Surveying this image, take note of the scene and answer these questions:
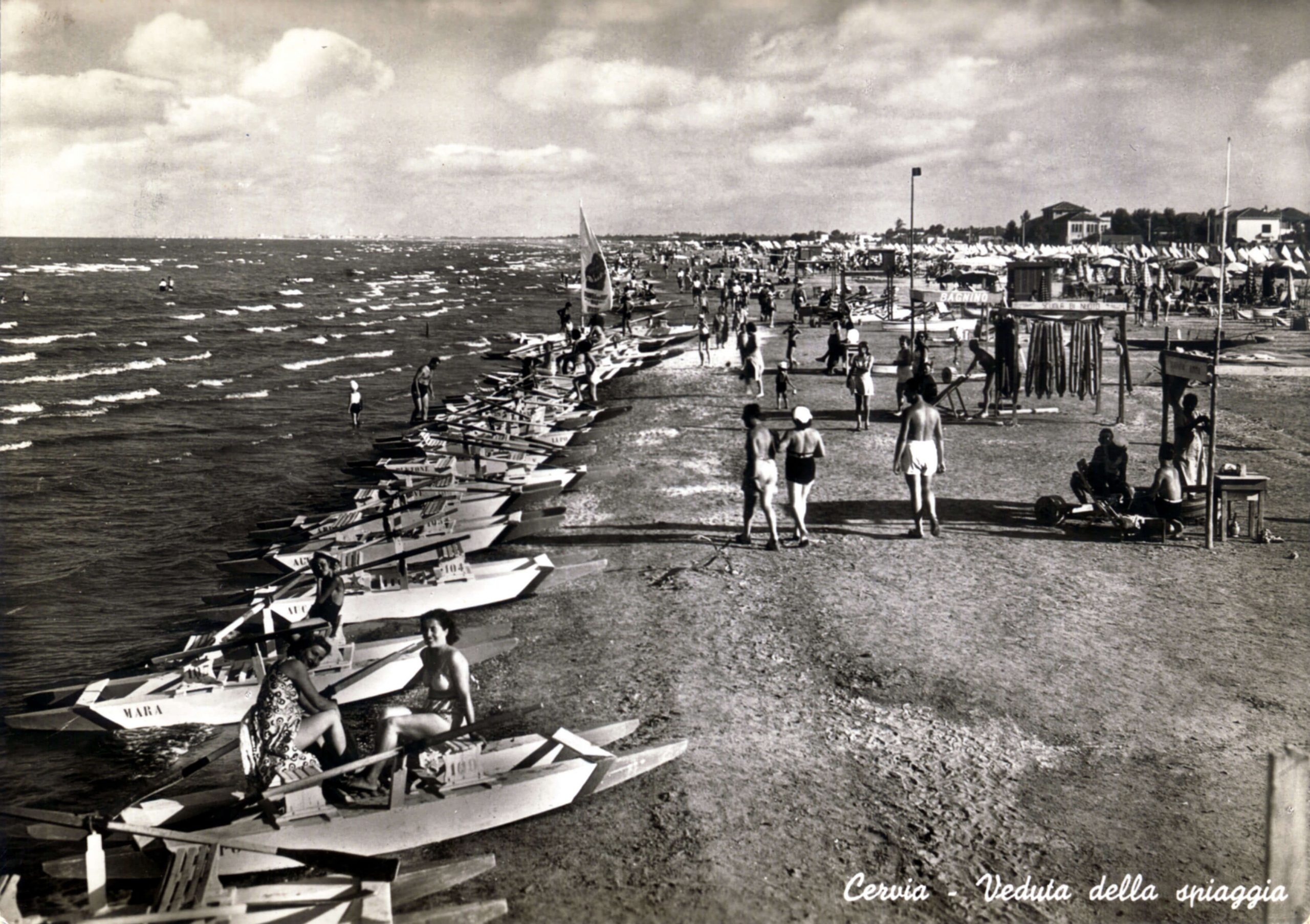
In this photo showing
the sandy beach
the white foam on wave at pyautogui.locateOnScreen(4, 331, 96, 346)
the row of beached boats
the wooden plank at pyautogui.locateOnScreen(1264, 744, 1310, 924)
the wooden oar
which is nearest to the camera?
the wooden plank at pyautogui.locateOnScreen(1264, 744, 1310, 924)

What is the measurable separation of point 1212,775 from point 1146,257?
60.2 meters

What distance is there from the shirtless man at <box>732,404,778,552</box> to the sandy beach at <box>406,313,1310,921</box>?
44 cm

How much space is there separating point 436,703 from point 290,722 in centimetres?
102

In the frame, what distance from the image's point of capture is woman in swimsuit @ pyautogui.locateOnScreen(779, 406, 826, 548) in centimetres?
1170

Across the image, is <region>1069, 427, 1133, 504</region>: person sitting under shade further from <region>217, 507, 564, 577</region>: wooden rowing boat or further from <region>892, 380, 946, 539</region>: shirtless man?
<region>217, 507, 564, 577</region>: wooden rowing boat

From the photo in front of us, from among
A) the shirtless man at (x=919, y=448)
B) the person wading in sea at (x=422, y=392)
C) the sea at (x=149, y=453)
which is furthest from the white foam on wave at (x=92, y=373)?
the shirtless man at (x=919, y=448)

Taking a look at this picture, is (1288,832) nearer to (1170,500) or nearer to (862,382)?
(1170,500)

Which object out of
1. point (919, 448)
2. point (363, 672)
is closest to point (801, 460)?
point (919, 448)

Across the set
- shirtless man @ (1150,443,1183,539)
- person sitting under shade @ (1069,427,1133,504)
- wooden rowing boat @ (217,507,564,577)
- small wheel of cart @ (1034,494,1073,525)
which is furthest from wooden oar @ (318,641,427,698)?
shirtless man @ (1150,443,1183,539)

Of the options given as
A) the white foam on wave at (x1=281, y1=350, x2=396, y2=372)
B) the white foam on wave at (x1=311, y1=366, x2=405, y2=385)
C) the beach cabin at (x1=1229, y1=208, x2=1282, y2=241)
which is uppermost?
the beach cabin at (x1=1229, y1=208, x2=1282, y2=241)

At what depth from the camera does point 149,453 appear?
26.3m

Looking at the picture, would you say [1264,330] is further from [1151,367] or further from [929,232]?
[929,232]

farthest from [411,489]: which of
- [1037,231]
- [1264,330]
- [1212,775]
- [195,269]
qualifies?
[195,269]

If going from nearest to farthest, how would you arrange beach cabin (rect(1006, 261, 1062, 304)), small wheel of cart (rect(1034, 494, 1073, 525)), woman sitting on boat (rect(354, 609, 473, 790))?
woman sitting on boat (rect(354, 609, 473, 790)), small wheel of cart (rect(1034, 494, 1073, 525)), beach cabin (rect(1006, 261, 1062, 304))
